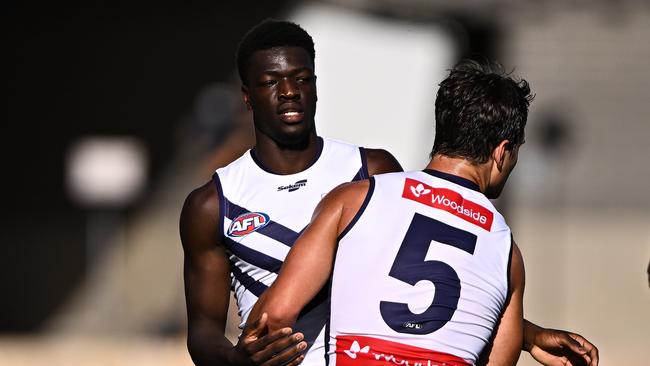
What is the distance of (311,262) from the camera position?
4.63 metres

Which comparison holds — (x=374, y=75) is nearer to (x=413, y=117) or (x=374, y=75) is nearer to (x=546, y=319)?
(x=413, y=117)

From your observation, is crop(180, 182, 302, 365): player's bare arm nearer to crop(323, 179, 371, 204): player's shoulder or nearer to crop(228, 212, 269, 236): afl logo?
crop(228, 212, 269, 236): afl logo

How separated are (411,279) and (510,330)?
0.54 meters

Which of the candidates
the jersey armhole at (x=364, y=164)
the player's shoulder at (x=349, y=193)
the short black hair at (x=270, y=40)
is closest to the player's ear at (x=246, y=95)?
the short black hair at (x=270, y=40)

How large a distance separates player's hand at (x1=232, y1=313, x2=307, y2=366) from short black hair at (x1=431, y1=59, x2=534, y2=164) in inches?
33.3

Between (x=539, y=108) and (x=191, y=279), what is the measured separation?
16.7m

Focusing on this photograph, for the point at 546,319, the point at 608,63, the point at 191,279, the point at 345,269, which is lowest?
the point at 546,319

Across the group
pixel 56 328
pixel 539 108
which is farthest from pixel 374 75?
pixel 56 328

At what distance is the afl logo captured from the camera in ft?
17.2

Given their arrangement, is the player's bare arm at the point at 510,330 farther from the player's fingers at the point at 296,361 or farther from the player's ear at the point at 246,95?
the player's ear at the point at 246,95

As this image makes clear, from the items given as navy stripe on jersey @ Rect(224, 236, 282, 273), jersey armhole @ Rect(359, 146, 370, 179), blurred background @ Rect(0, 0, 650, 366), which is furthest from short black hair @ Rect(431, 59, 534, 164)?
blurred background @ Rect(0, 0, 650, 366)

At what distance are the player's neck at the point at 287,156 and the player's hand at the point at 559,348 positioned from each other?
1.10 metres

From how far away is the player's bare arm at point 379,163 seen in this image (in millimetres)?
5441

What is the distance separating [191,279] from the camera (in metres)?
5.44
